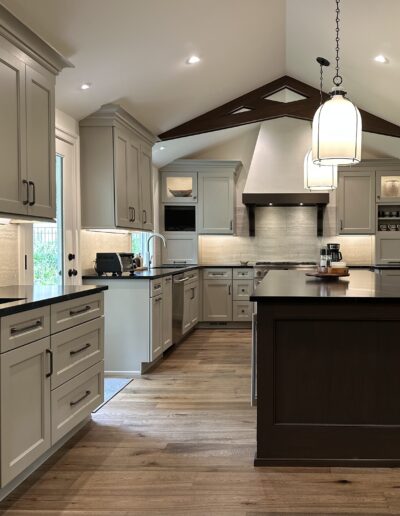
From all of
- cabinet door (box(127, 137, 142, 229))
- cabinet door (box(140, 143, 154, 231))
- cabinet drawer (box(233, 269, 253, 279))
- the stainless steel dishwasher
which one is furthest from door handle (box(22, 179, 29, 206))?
cabinet drawer (box(233, 269, 253, 279))

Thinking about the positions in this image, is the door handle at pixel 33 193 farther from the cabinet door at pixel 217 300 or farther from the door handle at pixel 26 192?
the cabinet door at pixel 217 300

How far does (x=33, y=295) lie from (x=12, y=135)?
0.89 m

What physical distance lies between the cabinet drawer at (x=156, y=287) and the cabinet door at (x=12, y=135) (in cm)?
183

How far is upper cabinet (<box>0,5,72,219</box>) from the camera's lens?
9.06ft

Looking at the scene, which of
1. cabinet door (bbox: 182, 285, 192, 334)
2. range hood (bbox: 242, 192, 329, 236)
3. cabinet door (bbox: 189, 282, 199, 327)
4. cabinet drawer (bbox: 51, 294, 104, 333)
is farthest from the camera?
range hood (bbox: 242, 192, 329, 236)

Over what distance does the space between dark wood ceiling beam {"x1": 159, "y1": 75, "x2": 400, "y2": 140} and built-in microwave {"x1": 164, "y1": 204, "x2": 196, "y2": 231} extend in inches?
56.1

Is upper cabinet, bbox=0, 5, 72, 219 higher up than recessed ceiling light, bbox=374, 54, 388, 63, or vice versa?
recessed ceiling light, bbox=374, 54, 388, 63

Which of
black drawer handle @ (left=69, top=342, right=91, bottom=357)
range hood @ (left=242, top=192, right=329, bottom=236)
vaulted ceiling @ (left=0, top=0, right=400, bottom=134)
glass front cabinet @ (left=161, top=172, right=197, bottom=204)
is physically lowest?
black drawer handle @ (left=69, top=342, right=91, bottom=357)

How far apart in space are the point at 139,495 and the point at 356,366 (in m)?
1.25

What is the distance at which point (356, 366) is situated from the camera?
2.68 metres

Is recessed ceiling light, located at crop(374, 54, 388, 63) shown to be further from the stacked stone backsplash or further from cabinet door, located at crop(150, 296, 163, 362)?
the stacked stone backsplash

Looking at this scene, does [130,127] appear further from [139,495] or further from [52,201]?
[139,495]

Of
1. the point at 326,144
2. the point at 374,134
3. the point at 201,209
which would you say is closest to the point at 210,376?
the point at 326,144

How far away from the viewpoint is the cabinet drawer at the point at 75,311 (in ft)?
8.73
